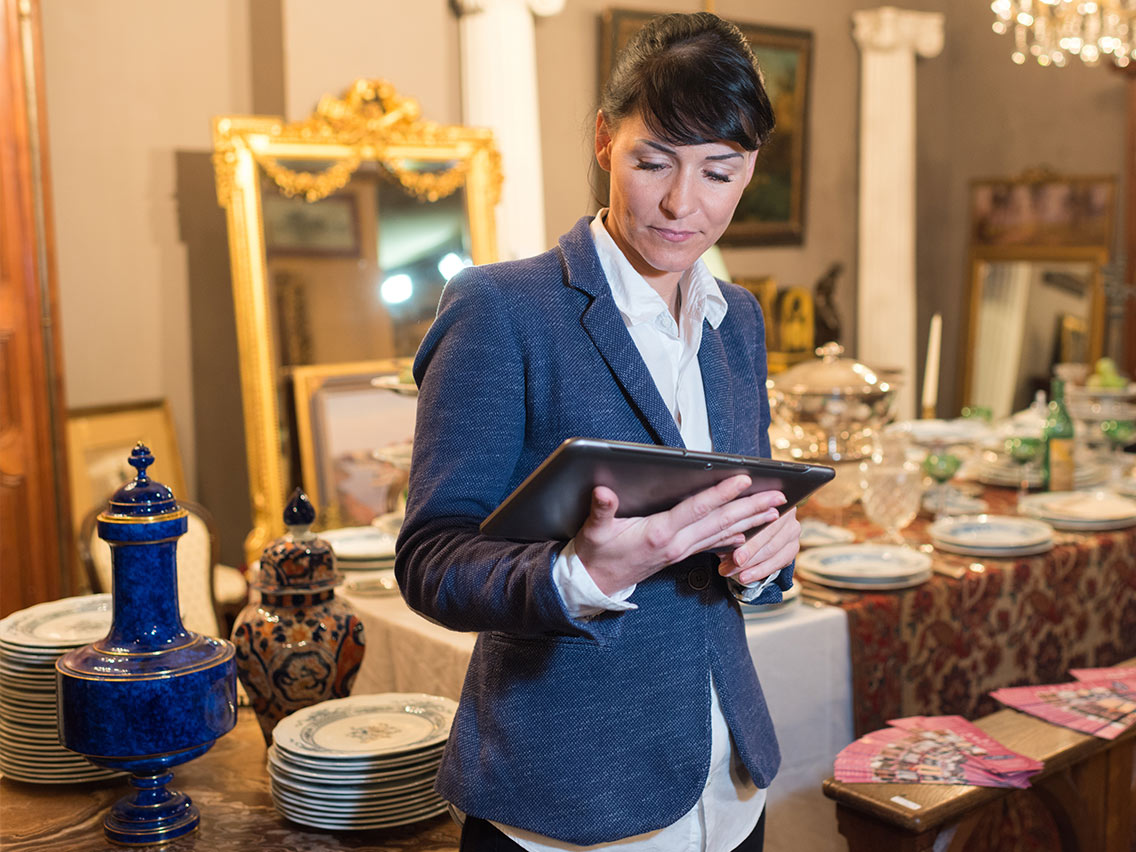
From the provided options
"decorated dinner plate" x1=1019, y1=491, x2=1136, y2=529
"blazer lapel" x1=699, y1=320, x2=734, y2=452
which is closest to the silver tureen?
"decorated dinner plate" x1=1019, y1=491, x2=1136, y2=529

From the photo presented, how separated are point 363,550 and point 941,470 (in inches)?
58.7

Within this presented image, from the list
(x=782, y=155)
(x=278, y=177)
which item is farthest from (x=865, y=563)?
(x=782, y=155)

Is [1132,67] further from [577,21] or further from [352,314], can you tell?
[352,314]

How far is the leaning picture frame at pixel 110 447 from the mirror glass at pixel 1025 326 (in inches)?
180

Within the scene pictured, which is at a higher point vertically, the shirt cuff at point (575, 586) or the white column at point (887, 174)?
the white column at point (887, 174)

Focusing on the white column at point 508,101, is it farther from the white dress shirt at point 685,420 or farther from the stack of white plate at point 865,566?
the white dress shirt at point 685,420

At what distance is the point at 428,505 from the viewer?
3.70ft

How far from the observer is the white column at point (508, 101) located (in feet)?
17.1

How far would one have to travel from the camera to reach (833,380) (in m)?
2.96

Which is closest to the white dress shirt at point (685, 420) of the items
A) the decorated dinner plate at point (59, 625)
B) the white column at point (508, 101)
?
the decorated dinner plate at point (59, 625)

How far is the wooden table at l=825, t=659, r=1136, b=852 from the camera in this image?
5.80 feet

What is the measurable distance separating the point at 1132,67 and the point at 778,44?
181 centimetres

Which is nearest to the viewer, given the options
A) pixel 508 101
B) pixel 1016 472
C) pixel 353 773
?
pixel 353 773

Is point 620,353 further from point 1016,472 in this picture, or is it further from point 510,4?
point 510,4
